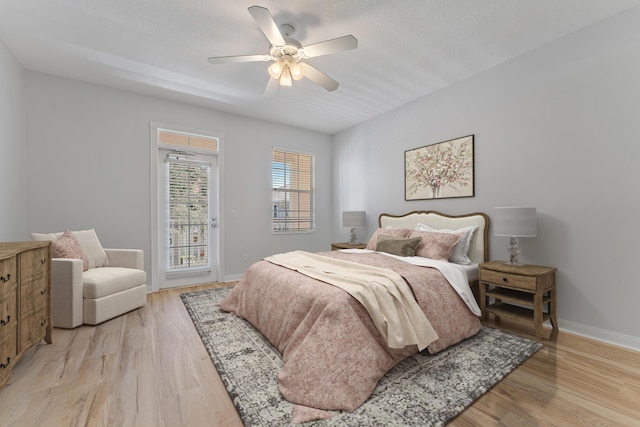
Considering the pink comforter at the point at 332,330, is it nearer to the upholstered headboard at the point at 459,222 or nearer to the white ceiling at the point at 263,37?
the upholstered headboard at the point at 459,222

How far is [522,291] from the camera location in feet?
8.64

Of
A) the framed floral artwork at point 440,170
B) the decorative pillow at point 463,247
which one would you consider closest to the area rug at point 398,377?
the decorative pillow at point 463,247

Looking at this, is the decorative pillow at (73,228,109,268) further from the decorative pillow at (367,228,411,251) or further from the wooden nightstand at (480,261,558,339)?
the wooden nightstand at (480,261,558,339)

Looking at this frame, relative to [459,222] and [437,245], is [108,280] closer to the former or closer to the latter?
[437,245]

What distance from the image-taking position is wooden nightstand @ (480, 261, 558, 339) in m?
2.38

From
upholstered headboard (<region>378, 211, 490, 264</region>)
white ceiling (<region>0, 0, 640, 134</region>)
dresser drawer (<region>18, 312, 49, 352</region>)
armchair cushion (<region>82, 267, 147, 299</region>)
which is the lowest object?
dresser drawer (<region>18, 312, 49, 352</region>)

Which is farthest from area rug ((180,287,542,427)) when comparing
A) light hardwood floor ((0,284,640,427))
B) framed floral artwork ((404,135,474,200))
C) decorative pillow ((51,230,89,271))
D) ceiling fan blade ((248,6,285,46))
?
ceiling fan blade ((248,6,285,46))

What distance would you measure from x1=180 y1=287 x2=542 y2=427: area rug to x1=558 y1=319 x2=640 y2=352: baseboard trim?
1.95 ft

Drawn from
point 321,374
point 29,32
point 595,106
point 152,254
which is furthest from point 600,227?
point 29,32

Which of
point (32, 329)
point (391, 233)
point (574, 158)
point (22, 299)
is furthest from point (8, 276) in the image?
point (574, 158)

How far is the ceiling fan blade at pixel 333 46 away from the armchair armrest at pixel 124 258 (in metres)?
3.02

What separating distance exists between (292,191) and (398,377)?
3.85m

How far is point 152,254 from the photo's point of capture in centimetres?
388

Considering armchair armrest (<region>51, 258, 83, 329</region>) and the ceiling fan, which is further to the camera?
armchair armrest (<region>51, 258, 83, 329</region>)
